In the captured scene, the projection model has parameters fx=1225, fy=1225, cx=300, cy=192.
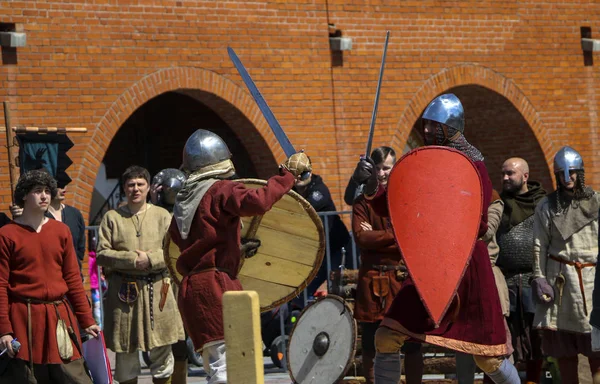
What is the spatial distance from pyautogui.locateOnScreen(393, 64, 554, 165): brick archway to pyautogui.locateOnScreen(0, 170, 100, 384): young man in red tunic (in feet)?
25.7

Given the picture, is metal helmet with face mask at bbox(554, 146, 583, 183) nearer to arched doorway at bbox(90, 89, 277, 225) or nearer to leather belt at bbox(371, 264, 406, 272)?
leather belt at bbox(371, 264, 406, 272)

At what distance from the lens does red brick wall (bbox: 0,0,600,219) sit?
40.0 ft

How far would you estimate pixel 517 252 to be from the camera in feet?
28.5

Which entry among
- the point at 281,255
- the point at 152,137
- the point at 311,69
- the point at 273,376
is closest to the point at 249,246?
the point at 281,255

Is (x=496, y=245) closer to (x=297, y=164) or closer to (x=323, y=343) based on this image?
(x=323, y=343)

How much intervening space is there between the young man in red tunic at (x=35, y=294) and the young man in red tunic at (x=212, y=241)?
2.37 ft

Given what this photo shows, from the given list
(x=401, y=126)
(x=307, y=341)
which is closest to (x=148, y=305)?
(x=307, y=341)

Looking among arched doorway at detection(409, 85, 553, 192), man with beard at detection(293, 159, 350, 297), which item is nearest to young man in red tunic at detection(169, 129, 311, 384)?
man with beard at detection(293, 159, 350, 297)

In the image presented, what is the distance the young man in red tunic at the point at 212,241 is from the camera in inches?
246

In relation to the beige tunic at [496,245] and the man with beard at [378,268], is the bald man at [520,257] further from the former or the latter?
the man with beard at [378,268]

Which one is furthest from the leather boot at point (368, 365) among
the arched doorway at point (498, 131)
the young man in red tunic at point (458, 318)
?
the arched doorway at point (498, 131)

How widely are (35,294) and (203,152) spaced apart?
1190mm

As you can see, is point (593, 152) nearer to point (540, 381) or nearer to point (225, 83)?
point (225, 83)

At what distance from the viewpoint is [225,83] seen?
13156 mm
